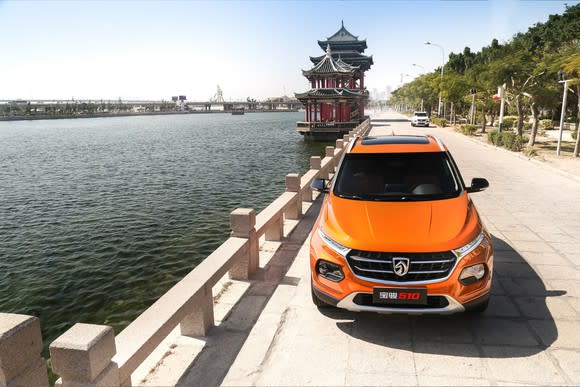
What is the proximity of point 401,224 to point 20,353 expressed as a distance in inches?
142

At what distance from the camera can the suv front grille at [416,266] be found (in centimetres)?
404

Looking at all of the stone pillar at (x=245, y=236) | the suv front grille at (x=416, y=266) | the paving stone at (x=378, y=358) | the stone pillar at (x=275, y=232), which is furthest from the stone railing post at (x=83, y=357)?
the stone pillar at (x=275, y=232)

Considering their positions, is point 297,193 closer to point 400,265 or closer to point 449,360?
point 400,265

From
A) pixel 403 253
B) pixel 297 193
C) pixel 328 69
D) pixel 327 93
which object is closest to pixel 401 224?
pixel 403 253

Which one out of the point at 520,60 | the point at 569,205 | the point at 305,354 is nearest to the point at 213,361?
the point at 305,354

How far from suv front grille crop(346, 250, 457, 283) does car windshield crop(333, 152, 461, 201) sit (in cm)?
117

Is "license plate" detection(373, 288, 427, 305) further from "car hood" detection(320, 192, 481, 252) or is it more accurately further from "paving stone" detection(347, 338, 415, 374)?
"paving stone" detection(347, 338, 415, 374)

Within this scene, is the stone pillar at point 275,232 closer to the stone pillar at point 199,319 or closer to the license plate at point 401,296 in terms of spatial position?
the stone pillar at point 199,319

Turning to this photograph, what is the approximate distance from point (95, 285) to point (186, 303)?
6.11m

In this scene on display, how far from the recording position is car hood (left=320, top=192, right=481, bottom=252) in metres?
4.13

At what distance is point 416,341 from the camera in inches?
172

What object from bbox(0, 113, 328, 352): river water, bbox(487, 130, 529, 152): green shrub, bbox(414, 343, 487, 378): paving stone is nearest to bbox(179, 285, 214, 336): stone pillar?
bbox(414, 343, 487, 378): paving stone

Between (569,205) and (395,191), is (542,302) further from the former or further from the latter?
(569,205)

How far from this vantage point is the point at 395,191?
541 cm
